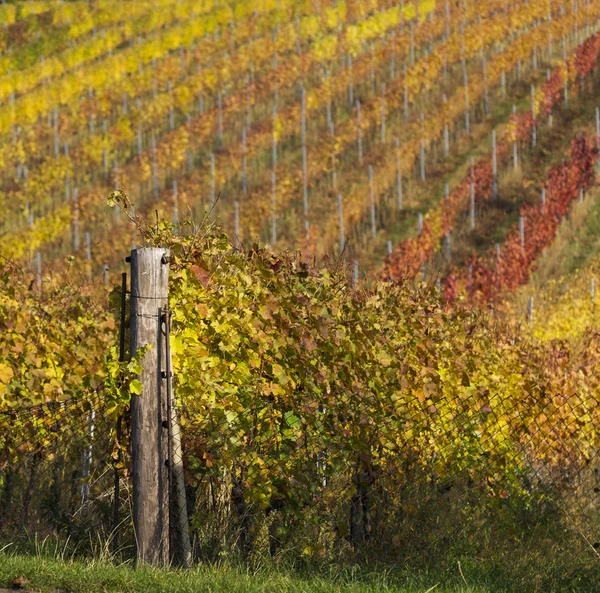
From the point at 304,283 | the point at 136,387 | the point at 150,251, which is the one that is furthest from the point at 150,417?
the point at 304,283

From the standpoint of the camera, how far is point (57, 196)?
34.7m

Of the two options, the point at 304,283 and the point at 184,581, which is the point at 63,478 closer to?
the point at 184,581

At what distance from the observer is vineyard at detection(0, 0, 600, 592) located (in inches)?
263

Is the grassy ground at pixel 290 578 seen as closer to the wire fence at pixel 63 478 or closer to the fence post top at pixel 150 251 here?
the wire fence at pixel 63 478

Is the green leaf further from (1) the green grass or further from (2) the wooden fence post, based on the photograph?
(1) the green grass

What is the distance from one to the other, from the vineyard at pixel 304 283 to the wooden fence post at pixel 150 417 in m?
0.01

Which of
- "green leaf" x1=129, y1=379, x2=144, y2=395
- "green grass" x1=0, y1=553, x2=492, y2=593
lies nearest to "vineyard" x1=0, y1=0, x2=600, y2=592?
"green leaf" x1=129, y1=379, x2=144, y2=395

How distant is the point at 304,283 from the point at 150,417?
187 centimetres

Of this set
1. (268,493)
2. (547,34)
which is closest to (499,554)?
(268,493)

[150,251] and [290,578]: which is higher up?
[150,251]

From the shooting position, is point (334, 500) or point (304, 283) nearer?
point (334, 500)

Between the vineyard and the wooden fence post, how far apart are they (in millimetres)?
14

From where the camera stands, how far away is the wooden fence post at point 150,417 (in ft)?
20.7

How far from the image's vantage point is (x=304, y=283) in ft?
25.6
